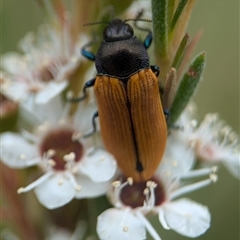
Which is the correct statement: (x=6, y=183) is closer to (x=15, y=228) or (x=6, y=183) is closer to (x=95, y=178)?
(x=15, y=228)

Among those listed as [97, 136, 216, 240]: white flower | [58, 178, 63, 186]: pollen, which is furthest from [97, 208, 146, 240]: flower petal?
[58, 178, 63, 186]: pollen

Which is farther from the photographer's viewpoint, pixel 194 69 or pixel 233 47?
pixel 233 47

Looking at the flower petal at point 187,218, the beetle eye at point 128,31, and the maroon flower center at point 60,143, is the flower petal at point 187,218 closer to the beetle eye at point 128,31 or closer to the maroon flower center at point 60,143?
the maroon flower center at point 60,143

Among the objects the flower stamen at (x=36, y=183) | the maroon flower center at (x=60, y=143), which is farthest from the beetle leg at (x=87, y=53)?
the flower stamen at (x=36, y=183)

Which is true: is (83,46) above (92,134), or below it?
above

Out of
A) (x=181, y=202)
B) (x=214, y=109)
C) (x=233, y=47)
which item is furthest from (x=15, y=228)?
(x=233, y=47)

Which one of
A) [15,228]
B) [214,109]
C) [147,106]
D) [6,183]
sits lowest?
[214,109]

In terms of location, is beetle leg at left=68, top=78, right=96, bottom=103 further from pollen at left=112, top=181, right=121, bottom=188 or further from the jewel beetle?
pollen at left=112, top=181, right=121, bottom=188
